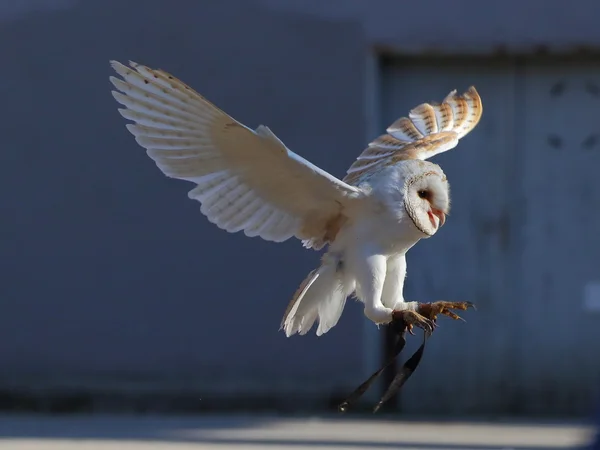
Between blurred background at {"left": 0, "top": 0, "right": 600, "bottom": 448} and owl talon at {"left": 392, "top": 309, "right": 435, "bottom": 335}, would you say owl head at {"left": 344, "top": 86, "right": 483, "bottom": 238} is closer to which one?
owl talon at {"left": 392, "top": 309, "right": 435, "bottom": 335}

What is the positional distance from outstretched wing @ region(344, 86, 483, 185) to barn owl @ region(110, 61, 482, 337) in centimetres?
10

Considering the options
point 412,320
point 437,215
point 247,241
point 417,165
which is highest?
point 247,241

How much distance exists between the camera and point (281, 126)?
902cm

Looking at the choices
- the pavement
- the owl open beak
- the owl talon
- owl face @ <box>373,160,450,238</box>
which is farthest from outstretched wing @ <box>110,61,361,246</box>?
the pavement

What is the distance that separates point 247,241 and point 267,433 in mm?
1230

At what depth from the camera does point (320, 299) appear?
566cm

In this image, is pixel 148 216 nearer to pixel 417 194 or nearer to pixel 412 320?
pixel 417 194

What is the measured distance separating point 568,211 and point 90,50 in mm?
3133

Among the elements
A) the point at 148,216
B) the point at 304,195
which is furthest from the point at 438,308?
the point at 148,216

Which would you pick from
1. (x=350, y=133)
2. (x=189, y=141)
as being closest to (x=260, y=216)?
(x=189, y=141)

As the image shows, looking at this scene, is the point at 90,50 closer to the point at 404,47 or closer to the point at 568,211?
the point at 404,47

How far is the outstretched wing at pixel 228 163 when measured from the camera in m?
5.25

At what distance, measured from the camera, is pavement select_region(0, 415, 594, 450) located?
812cm

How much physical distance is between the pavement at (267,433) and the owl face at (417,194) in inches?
115
